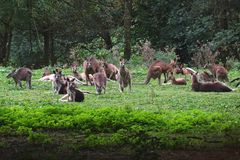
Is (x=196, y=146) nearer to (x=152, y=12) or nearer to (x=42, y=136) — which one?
(x=42, y=136)

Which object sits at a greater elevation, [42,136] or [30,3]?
[30,3]

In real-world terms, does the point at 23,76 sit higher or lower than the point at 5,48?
lower

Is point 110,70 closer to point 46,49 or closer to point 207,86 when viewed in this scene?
point 207,86

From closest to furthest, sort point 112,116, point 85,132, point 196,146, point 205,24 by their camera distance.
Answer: point 196,146 < point 85,132 < point 112,116 < point 205,24

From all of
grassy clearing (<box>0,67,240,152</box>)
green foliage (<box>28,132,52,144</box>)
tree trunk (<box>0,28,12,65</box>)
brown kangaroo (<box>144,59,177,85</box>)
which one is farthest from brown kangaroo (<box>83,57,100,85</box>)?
tree trunk (<box>0,28,12,65</box>)

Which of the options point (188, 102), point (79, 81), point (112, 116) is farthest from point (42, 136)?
point (79, 81)

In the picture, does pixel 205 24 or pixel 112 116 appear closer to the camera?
pixel 112 116

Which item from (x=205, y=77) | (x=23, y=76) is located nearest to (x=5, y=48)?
(x=23, y=76)

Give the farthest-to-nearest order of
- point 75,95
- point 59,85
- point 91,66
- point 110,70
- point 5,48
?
point 5,48 → point 110,70 → point 91,66 → point 59,85 → point 75,95

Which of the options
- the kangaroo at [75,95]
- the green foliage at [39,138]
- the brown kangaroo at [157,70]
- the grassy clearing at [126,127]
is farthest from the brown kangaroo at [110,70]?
the green foliage at [39,138]

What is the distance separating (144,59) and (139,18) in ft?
27.7

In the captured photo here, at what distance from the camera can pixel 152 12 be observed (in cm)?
3631

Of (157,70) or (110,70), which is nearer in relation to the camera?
(157,70)

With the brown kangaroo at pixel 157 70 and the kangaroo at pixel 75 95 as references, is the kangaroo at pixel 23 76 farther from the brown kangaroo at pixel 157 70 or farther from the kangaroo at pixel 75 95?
the brown kangaroo at pixel 157 70
